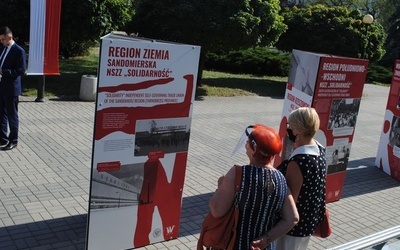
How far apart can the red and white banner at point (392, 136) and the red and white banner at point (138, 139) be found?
5.25m

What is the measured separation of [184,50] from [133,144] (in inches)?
41.1

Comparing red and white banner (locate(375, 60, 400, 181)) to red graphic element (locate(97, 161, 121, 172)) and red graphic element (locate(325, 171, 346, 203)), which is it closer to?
red graphic element (locate(325, 171, 346, 203))

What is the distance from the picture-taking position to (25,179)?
Result: 6.22 meters

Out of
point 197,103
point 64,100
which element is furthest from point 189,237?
point 197,103

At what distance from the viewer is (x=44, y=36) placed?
1058 cm

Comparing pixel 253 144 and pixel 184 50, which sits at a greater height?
pixel 184 50

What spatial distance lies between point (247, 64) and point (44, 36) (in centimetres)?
1516

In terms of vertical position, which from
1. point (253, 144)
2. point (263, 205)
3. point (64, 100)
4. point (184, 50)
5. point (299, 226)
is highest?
point (184, 50)

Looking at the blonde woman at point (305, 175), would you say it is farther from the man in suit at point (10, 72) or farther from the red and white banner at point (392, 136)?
the red and white banner at point (392, 136)

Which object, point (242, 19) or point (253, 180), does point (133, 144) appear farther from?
point (242, 19)

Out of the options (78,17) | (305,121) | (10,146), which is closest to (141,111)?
(305,121)

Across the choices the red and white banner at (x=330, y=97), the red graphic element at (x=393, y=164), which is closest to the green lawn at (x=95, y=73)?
the red graphic element at (x=393, y=164)

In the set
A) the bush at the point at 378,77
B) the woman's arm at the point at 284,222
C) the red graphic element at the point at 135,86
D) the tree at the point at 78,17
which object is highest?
the tree at the point at 78,17

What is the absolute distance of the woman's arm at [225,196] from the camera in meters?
2.64
